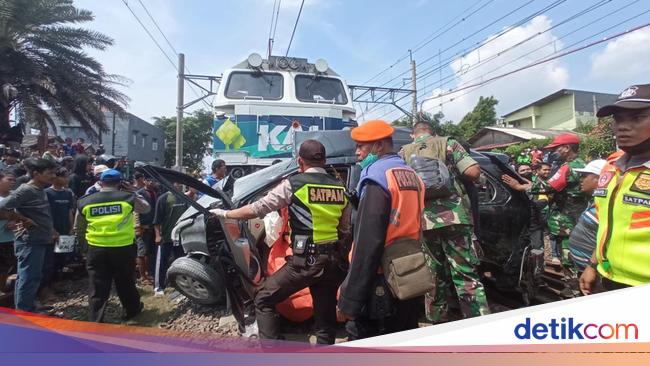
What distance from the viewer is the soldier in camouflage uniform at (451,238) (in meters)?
3.07

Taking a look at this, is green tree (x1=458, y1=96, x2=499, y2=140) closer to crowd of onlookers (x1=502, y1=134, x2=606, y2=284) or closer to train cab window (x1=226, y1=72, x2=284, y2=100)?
train cab window (x1=226, y1=72, x2=284, y2=100)

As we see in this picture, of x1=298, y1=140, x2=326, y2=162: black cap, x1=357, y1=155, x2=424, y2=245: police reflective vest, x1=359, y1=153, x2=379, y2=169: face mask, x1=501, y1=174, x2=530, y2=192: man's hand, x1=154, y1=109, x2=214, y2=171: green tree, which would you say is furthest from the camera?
x1=154, y1=109, x2=214, y2=171: green tree

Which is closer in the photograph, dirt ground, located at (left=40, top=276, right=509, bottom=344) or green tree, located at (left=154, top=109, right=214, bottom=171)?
dirt ground, located at (left=40, top=276, right=509, bottom=344)

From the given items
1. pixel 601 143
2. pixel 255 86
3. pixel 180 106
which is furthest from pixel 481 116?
pixel 255 86

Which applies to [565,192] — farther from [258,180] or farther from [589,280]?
[258,180]

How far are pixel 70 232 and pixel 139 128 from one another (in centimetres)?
2934

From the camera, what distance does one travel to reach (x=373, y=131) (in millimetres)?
2449

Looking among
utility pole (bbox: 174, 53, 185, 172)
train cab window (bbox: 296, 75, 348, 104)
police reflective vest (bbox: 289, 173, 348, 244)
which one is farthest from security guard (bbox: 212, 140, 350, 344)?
utility pole (bbox: 174, 53, 185, 172)

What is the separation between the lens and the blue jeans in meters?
3.98

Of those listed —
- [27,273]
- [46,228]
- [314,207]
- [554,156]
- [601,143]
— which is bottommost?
[27,273]

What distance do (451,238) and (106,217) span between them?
3308 mm

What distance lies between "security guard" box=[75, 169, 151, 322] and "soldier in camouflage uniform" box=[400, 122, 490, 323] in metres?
2.93

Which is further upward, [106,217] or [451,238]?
[106,217]

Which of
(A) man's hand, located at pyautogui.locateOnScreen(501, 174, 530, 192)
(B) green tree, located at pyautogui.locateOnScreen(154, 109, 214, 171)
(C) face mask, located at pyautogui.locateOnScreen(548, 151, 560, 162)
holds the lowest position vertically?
(A) man's hand, located at pyautogui.locateOnScreen(501, 174, 530, 192)
